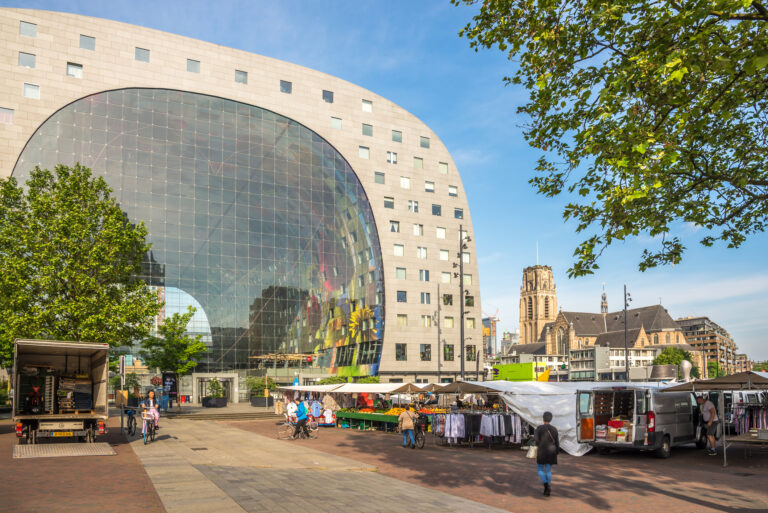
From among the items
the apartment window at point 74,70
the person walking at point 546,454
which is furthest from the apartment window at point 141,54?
the person walking at point 546,454

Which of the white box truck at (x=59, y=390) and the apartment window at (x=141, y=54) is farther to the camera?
the apartment window at (x=141, y=54)

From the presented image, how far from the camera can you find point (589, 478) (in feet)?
49.9

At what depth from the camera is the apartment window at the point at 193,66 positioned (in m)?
59.6

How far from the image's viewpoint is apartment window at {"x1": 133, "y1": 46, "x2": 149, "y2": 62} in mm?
57094

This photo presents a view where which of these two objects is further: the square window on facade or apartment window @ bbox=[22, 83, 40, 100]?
the square window on facade

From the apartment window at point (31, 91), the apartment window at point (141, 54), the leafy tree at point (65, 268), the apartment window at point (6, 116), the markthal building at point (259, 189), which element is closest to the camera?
the leafy tree at point (65, 268)

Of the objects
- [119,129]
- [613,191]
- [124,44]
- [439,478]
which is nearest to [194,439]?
[439,478]

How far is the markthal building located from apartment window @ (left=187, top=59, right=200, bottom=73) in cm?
15

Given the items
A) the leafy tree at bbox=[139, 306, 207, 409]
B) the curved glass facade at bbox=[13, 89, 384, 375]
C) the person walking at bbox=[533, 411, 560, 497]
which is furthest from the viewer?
the curved glass facade at bbox=[13, 89, 384, 375]

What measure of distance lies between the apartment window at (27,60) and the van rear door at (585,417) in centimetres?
5439

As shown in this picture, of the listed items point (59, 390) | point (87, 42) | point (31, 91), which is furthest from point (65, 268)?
point (87, 42)

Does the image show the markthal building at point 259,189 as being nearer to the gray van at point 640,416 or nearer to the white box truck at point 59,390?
the gray van at point 640,416

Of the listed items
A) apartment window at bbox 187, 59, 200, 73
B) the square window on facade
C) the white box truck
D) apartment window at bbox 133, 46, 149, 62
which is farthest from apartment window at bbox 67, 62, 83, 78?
the white box truck

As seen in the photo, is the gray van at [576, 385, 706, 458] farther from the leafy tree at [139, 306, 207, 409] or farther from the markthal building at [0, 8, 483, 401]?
the leafy tree at [139, 306, 207, 409]
